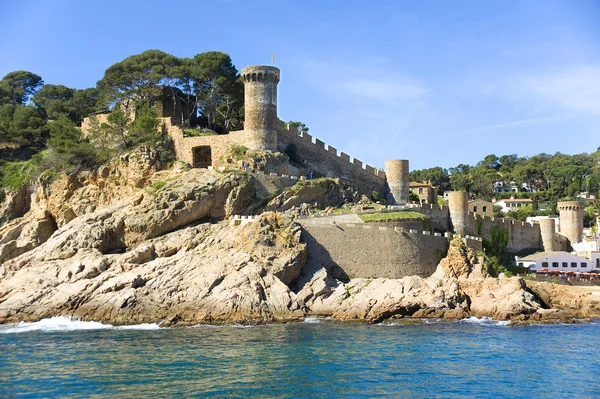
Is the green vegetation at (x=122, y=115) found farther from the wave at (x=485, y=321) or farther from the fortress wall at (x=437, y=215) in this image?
the wave at (x=485, y=321)

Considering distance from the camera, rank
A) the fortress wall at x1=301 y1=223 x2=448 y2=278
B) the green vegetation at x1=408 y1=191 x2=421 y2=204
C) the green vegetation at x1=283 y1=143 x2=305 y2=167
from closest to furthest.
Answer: the fortress wall at x1=301 y1=223 x2=448 y2=278 → the green vegetation at x1=283 y1=143 x2=305 y2=167 → the green vegetation at x1=408 y1=191 x2=421 y2=204

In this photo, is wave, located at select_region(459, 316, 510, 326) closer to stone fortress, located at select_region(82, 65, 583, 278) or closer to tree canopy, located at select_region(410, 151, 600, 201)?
stone fortress, located at select_region(82, 65, 583, 278)

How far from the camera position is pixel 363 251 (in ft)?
130

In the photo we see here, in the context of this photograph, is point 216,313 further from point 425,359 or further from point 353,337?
point 425,359

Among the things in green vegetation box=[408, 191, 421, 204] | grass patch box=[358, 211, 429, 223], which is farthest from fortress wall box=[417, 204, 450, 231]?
green vegetation box=[408, 191, 421, 204]

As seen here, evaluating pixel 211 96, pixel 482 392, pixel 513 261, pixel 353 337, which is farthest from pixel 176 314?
pixel 513 261

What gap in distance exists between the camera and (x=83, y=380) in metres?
24.0

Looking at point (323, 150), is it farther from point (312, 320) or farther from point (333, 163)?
point (312, 320)

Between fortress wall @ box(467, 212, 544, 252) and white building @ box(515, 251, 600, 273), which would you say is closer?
white building @ box(515, 251, 600, 273)

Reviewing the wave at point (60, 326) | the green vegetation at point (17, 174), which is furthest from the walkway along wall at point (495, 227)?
the green vegetation at point (17, 174)

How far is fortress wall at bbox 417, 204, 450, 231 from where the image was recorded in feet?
152

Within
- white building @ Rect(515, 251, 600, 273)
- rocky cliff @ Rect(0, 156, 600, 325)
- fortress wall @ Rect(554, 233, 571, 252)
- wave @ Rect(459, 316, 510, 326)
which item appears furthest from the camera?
fortress wall @ Rect(554, 233, 571, 252)

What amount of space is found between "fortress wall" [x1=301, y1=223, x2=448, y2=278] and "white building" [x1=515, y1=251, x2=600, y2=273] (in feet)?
38.0

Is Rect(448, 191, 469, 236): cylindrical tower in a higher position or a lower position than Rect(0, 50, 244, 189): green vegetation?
lower
